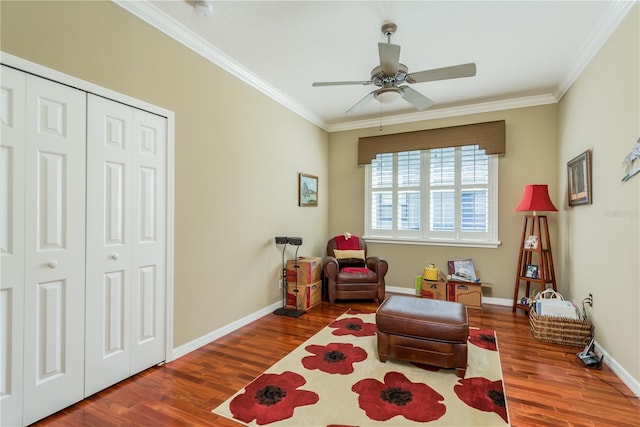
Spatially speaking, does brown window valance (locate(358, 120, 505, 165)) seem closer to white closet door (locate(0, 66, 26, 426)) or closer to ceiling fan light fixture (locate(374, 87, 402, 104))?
ceiling fan light fixture (locate(374, 87, 402, 104))

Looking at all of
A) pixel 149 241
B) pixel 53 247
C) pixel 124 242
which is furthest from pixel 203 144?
pixel 53 247

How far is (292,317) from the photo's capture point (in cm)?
375

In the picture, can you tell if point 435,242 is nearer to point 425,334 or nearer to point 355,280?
point 355,280

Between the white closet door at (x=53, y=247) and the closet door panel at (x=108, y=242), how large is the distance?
59 millimetres

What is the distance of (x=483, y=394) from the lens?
2123mm

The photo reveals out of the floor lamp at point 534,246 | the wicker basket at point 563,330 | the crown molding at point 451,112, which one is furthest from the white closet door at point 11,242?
the floor lamp at point 534,246

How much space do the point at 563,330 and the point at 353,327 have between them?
205 cm

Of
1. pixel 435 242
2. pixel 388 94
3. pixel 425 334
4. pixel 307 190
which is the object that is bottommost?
pixel 425 334

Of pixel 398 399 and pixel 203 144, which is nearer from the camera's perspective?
pixel 398 399

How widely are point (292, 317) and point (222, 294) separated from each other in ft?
3.22

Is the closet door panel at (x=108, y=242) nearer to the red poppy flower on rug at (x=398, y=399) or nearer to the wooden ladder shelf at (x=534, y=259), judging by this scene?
the red poppy flower on rug at (x=398, y=399)

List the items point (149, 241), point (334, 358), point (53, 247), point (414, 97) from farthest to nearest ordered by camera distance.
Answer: point (414, 97)
point (334, 358)
point (149, 241)
point (53, 247)

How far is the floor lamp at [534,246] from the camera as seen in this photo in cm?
368

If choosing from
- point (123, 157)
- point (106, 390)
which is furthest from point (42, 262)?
point (106, 390)
